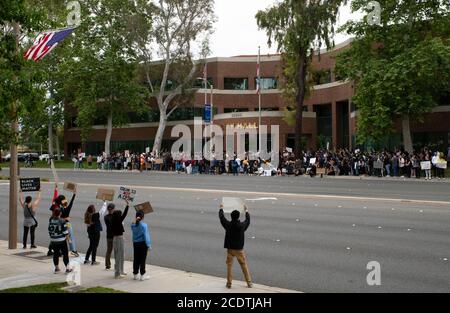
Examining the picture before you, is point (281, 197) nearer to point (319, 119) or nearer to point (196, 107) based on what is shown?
point (319, 119)

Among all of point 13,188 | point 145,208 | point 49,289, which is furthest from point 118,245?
point 13,188

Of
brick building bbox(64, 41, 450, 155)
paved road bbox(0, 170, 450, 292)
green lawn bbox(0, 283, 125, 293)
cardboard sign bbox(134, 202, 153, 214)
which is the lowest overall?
green lawn bbox(0, 283, 125, 293)

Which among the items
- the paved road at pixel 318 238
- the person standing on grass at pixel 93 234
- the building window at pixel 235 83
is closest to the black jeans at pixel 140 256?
the paved road at pixel 318 238

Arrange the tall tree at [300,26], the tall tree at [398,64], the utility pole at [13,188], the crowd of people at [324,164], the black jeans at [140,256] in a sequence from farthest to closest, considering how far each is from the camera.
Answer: the tall tree at [300,26]
the crowd of people at [324,164]
the tall tree at [398,64]
the utility pole at [13,188]
the black jeans at [140,256]

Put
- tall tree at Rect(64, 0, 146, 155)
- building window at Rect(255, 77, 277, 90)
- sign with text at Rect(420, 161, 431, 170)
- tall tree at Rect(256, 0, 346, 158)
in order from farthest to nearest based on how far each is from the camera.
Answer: building window at Rect(255, 77, 277, 90), tall tree at Rect(64, 0, 146, 155), tall tree at Rect(256, 0, 346, 158), sign with text at Rect(420, 161, 431, 170)

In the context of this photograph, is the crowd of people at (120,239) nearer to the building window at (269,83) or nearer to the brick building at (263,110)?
the brick building at (263,110)

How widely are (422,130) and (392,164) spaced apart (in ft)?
32.2

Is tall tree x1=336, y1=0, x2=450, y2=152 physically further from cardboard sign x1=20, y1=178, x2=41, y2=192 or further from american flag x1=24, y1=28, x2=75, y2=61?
cardboard sign x1=20, y1=178, x2=41, y2=192

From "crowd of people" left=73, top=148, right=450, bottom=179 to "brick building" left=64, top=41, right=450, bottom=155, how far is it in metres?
8.71

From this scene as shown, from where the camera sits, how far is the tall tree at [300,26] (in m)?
44.6

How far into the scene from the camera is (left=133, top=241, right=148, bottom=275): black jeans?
10295 mm

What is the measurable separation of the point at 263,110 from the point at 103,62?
62.9ft

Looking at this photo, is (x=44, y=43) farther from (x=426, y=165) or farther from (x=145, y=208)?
(x=426, y=165)

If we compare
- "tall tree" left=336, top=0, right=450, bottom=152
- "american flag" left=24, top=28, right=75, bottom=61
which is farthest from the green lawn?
"tall tree" left=336, top=0, right=450, bottom=152
